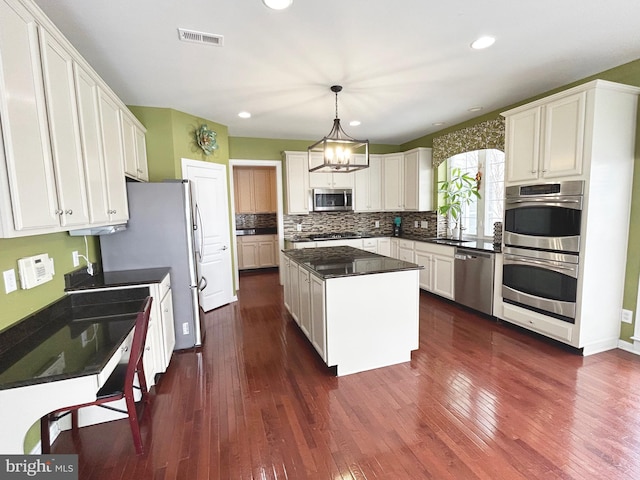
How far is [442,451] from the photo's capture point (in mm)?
1744

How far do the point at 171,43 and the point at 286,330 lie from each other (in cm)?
293

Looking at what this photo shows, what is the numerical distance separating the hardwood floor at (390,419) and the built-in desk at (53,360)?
70 centimetres

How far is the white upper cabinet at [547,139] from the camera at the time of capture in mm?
2660

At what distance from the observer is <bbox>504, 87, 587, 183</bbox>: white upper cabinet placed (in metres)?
2.66

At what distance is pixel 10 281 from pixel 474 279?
4.23m

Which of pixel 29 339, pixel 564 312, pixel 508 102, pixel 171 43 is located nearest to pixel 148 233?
pixel 29 339

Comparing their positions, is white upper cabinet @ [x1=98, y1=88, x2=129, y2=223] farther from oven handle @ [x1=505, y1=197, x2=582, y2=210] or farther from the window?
the window

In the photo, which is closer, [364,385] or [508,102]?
[364,385]

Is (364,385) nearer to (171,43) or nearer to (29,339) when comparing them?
(29,339)

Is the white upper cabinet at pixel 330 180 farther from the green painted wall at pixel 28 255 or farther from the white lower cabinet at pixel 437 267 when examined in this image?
the green painted wall at pixel 28 255

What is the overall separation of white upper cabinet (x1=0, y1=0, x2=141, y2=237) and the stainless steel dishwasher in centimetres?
384

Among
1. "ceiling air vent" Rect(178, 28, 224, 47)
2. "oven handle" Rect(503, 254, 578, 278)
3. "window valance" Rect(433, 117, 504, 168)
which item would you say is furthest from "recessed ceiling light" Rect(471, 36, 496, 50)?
"oven handle" Rect(503, 254, 578, 278)

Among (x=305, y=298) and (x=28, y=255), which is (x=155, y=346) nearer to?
(x=28, y=255)

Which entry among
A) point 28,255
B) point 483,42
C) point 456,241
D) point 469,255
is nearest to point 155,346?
point 28,255
